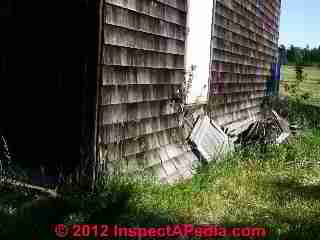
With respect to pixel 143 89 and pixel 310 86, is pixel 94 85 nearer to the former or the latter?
pixel 143 89

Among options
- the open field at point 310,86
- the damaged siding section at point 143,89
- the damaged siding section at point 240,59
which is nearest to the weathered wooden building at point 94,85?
the damaged siding section at point 143,89

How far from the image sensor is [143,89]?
5723mm

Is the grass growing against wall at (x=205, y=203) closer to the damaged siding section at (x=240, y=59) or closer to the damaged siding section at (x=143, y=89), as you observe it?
the damaged siding section at (x=143, y=89)

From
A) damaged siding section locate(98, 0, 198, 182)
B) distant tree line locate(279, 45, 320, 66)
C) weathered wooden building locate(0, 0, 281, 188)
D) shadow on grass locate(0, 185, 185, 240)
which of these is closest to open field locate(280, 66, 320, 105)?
distant tree line locate(279, 45, 320, 66)

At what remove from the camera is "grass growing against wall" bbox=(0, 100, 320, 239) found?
409cm

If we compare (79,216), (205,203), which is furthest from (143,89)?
(79,216)

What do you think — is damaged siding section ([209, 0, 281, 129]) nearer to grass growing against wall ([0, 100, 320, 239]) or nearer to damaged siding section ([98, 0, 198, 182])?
damaged siding section ([98, 0, 198, 182])

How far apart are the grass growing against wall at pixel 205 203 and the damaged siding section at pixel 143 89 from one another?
1.44 ft

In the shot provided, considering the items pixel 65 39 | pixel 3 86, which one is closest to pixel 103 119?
pixel 65 39

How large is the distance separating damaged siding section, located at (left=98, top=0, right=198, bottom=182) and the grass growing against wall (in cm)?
44

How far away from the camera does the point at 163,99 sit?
20.7 feet

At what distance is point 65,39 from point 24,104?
0.97m

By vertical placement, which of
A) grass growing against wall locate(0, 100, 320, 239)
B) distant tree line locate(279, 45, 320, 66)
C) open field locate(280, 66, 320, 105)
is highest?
distant tree line locate(279, 45, 320, 66)

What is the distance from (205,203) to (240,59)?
6.29 meters
